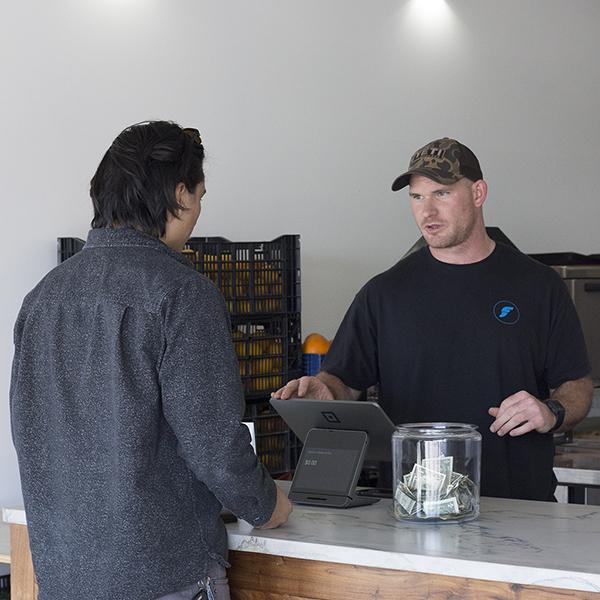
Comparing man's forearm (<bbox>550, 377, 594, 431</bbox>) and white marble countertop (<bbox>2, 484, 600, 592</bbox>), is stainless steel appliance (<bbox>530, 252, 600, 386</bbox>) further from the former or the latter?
white marble countertop (<bbox>2, 484, 600, 592</bbox>)

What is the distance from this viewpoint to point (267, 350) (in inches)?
145

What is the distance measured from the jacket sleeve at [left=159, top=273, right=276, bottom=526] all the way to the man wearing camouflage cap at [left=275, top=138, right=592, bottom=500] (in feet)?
2.93

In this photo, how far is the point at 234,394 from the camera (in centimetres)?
189

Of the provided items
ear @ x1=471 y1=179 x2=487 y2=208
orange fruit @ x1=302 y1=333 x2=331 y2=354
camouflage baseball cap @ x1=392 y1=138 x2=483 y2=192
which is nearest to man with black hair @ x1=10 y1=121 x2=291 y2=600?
camouflage baseball cap @ x1=392 y1=138 x2=483 y2=192

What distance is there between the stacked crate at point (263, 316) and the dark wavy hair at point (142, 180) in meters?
1.51

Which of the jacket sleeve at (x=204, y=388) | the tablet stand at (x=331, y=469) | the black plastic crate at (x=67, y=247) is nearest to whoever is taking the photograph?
the jacket sleeve at (x=204, y=388)

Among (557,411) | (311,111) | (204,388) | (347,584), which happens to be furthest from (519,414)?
(311,111)

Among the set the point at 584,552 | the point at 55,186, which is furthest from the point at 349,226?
the point at 584,552

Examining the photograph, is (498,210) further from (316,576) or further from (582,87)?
(316,576)

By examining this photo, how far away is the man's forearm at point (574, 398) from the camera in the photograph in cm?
280

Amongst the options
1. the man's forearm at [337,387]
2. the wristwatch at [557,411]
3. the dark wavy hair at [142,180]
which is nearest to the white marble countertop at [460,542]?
the wristwatch at [557,411]

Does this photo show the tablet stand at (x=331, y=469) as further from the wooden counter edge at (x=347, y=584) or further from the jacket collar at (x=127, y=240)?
the jacket collar at (x=127, y=240)

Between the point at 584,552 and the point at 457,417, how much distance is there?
2.83 feet

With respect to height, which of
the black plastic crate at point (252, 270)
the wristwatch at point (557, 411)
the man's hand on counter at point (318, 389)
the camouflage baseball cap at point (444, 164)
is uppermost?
the camouflage baseball cap at point (444, 164)
